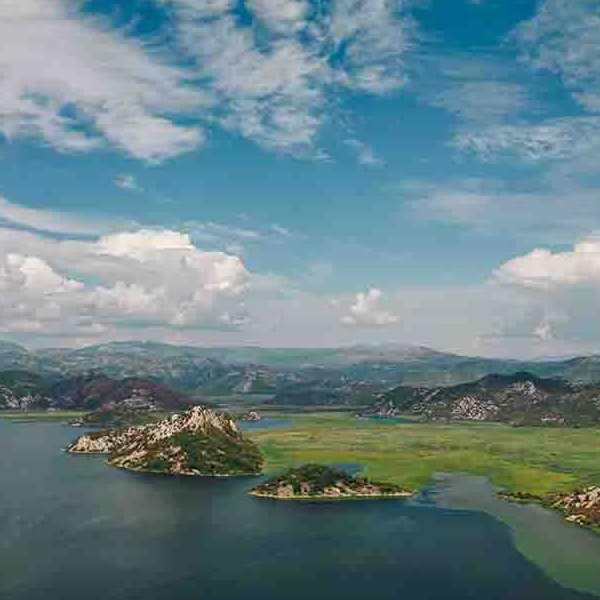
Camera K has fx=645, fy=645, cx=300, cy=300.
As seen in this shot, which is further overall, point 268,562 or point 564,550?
point 564,550

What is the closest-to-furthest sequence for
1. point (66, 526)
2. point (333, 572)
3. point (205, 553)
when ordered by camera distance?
point (333, 572), point (205, 553), point (66, 526)

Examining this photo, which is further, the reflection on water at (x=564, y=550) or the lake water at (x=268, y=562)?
the reflection on water at (x=564, y=550)

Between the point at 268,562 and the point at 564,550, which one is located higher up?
the point at 564,550

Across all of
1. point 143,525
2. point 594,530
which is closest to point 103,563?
point 143,525

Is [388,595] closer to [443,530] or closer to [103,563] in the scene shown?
[443,530]

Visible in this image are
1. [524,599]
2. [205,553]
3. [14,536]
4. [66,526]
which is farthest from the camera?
[66,526]

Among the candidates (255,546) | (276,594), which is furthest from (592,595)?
(255,546)

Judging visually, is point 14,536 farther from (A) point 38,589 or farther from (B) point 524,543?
(B) point 524,543

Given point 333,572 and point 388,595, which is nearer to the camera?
point 388,595

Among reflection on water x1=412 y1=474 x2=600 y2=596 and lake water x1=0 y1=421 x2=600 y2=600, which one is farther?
reflection on water x1=412 y1=474 x2=600 y2=596
